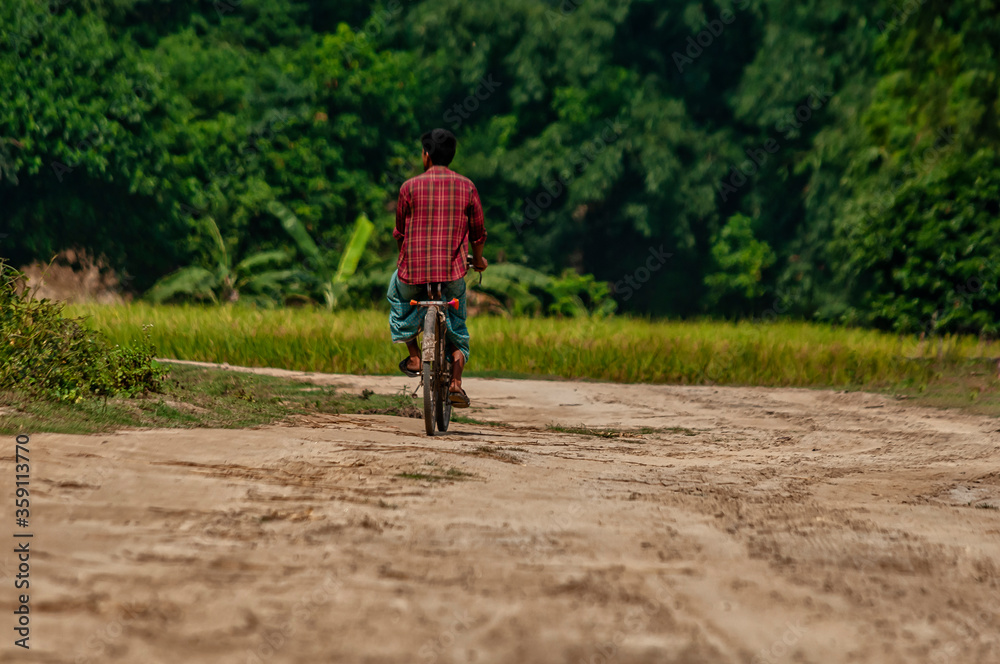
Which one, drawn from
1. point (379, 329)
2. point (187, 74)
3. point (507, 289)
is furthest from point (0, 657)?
point (187, 74)

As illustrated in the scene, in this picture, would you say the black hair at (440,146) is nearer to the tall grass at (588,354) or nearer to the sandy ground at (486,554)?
the sandy ground at (486,554)

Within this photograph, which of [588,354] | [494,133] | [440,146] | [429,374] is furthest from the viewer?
[494,133]

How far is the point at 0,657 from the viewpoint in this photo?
2.67 metres

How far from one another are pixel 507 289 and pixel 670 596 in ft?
59.5

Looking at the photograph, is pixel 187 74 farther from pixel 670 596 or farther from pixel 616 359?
pixel 670 596

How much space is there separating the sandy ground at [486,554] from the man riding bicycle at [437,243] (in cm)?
96

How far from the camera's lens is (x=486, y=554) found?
137 inches

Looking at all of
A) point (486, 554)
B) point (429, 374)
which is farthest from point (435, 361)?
point (486, 554)

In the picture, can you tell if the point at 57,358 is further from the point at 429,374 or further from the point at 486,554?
the point at 486,554

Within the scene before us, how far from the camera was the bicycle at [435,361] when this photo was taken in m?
6.23

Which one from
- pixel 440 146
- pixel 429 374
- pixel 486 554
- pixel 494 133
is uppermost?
pixel 494 133

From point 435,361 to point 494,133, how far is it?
20439mm

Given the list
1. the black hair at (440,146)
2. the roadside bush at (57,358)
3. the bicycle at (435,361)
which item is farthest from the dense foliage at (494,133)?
the roadside bush at (57,358)

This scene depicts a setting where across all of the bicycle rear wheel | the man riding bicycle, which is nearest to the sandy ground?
the bicycle rear wheel
